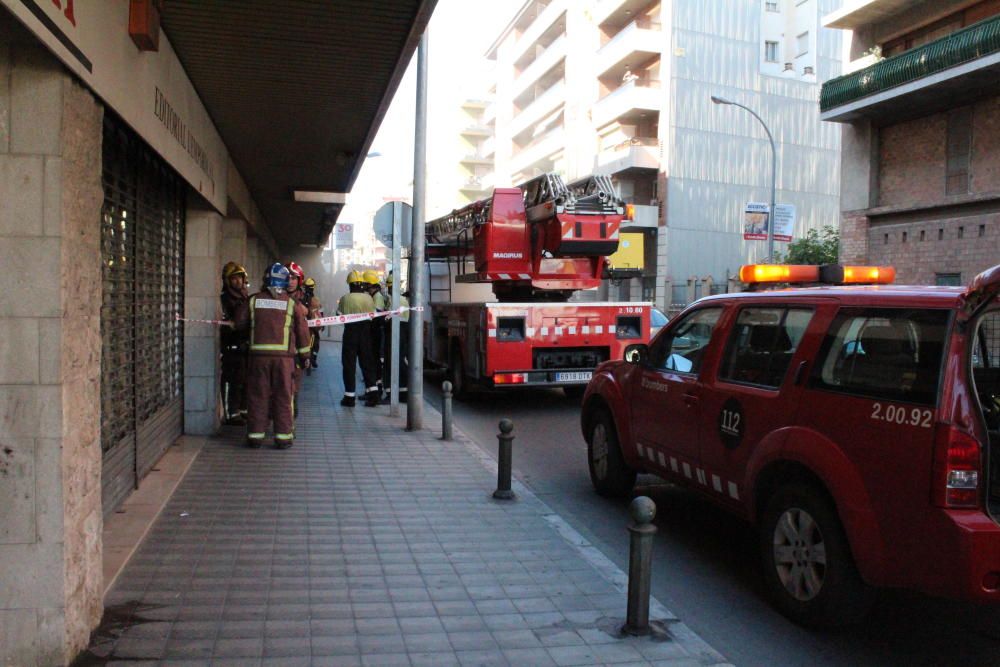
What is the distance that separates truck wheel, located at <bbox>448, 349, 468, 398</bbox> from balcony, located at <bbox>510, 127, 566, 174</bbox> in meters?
37.3

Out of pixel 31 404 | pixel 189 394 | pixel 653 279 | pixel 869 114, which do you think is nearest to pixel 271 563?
pixel 31 404

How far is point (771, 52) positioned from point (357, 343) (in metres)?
36.8

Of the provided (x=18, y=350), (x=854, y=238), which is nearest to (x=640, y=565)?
(x=18, y=350)

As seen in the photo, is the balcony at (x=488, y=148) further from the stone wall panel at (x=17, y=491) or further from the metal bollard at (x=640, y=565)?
the stone wall panel at (x=17, y=491)

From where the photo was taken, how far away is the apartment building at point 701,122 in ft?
131

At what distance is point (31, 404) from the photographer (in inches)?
139

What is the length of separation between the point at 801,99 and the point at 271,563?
4312cm

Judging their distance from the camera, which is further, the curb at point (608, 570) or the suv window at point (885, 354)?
A: the curb at point (608, 570)

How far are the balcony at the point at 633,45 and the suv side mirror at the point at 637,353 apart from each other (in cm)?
3623

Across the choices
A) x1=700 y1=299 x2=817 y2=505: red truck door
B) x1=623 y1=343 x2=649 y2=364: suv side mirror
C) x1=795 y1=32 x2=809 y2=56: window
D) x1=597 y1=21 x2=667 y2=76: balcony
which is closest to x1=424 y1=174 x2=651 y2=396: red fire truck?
x1=623 y1=343 x2=649 y2=364: suv side mirror

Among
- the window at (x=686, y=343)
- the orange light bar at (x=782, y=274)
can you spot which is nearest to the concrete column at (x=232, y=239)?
the window at (x=686, y=343)

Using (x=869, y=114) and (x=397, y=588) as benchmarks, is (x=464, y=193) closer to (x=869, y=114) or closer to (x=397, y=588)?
(x=869, y=114)

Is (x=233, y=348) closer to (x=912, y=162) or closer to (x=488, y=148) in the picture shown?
(x=912, y=162)

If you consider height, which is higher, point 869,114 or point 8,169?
point 869,114
